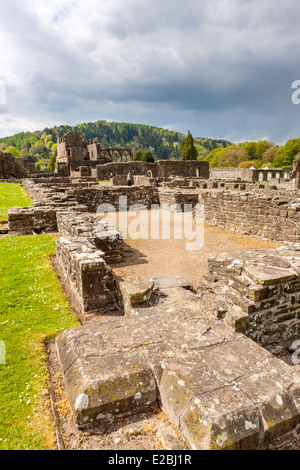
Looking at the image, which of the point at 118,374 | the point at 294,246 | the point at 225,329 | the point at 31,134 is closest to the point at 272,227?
the point at 294,246

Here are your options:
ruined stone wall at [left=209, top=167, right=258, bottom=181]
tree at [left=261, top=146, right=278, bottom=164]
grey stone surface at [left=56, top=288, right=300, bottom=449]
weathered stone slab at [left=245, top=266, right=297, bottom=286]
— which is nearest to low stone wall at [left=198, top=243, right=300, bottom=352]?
weathered stone slab at [left=245, top=266, right=297, bottom=286]

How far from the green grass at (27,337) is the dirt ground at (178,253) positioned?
70.1 inches

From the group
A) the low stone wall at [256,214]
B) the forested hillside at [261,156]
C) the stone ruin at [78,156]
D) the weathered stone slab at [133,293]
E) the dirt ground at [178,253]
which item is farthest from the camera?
the forested hillside at [261,156]

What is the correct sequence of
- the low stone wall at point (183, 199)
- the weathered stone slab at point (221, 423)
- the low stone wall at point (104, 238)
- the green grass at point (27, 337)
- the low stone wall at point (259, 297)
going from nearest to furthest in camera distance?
the weathered stone slab at point (221, 423)
the green grass at point (27, 337)
the low stone wall at point (259, 297)
the low stone wall at point (104, 238)
the low stone wall at point (183, 199)

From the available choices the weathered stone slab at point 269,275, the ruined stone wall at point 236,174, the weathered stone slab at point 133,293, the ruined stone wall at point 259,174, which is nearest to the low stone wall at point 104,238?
the weathered stone slab at point 133,293

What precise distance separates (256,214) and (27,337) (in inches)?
325

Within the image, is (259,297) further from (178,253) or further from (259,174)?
(259,174)

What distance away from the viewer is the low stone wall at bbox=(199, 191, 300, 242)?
27.9 feet

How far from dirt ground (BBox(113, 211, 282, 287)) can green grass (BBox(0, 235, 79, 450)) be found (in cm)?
178

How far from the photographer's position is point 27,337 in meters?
3.67

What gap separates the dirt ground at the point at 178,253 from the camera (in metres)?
6.26

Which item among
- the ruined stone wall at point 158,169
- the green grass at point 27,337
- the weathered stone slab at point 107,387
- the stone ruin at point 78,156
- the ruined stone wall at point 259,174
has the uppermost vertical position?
the stone ruin at point 78,156

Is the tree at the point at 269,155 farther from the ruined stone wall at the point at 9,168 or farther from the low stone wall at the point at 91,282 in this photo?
the low stone wall at the point at 91,282
